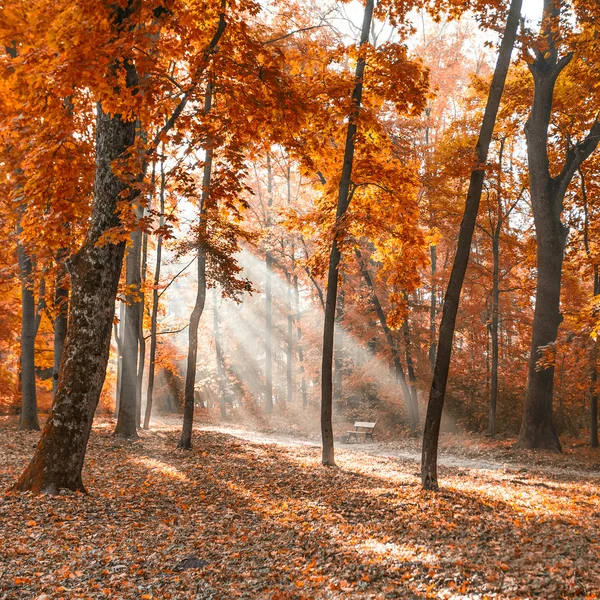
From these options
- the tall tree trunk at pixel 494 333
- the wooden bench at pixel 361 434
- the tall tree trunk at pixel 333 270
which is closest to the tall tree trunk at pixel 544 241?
the tall tree trunk at pixel 494 333

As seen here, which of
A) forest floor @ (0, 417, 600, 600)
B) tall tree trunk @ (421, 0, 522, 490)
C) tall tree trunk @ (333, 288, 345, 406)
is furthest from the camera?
tall tree trunk @ (333, 288, 345, 406)

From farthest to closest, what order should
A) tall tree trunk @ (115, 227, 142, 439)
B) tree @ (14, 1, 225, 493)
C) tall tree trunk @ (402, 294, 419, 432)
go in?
tall tree trunk @ (402, 294, 419, 432)
tall tree trunk @ (115, 227, 142, 439)
tree @ (14, 1, 225, 493)

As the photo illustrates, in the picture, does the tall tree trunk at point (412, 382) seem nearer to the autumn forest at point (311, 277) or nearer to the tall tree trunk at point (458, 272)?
the autumn forest at point (311, 277)

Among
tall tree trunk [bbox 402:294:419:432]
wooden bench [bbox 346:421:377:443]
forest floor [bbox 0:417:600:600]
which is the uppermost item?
tall tree trunk [bbox 402:294:419:432]

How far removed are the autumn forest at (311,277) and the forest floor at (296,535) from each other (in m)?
0.04

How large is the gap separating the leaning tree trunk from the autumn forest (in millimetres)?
28

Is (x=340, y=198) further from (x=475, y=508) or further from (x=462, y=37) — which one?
(x=462, y=37)

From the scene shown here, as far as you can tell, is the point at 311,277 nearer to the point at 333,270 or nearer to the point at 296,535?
the point at 333,270

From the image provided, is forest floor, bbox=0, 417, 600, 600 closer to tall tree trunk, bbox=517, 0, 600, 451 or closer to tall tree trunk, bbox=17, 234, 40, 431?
tall tree trunk, bbox=517, 0, 600, 451

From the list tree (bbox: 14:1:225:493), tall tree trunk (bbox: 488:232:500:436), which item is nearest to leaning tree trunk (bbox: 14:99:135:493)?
tree (bbox: 14:1:225:493)

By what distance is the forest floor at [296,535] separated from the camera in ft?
15.1

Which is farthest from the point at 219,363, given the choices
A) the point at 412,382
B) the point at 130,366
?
A: the point at 130,366

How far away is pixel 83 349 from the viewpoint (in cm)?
691

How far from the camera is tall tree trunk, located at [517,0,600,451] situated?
14156 millimetres
